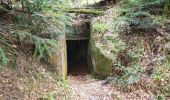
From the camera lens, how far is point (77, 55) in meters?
16.0

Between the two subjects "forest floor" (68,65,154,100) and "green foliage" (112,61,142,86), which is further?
"green foliage" (112,61,142,86)

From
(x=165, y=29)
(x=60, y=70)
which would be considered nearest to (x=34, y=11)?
(x=60, y=70)

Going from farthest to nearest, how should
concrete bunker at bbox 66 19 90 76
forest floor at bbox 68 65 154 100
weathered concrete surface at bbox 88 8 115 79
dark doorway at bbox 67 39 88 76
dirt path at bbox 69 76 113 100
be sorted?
dark doorway at bbox 67 39 88 76, concrete bunker at bbox 66 19 90 76, weathered concrete surface at bbox 88 8 115 79, dirt path at bbox 69 76 113 100, forest floor at bbox 68 65 154 100

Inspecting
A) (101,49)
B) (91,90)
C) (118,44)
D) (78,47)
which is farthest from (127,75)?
(78,47)

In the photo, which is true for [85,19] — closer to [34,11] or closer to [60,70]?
[60,70]

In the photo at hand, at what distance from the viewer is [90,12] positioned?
14320 millimetres

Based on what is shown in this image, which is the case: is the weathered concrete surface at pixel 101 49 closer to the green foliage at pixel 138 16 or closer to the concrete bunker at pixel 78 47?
the green foliage at pixel 138 16

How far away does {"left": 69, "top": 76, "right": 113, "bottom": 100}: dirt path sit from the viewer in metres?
9.83

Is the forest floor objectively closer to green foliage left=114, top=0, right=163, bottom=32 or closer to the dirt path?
the dirt path

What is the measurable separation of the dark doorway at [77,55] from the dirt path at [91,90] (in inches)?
119

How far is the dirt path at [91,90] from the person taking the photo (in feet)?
32.2

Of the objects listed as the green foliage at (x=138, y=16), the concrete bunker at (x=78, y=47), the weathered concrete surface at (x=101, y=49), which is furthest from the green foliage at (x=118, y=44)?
the concrete bunker at (x=78, y=47)

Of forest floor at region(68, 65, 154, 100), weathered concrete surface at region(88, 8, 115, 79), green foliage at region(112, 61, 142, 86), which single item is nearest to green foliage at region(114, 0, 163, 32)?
weathered concrete surface at region(88, 8, 115, 79)

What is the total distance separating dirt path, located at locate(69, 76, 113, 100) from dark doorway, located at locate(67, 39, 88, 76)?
3013 mm
